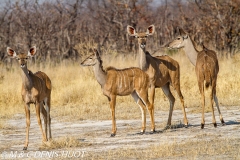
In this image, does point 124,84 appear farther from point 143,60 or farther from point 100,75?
point 143,60

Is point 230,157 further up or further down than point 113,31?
further down

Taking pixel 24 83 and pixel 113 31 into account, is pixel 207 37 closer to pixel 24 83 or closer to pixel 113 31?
pixel 113 31

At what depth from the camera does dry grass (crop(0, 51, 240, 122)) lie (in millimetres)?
13156

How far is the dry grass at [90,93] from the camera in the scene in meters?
13.2

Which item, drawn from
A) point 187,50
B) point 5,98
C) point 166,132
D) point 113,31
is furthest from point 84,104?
point 113,31

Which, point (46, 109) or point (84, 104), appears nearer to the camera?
point (46, 109)

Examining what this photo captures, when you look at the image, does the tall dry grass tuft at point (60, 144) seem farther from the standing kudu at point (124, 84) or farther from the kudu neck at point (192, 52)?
the kudu neck at point (192, 52)

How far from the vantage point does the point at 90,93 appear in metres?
15.1

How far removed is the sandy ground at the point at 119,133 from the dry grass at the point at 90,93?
2.24ft

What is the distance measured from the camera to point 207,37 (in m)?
22.3

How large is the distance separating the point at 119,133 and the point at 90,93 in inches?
199

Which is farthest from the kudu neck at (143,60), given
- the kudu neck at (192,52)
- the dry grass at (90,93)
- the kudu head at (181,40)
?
the dry grass at (90,93)

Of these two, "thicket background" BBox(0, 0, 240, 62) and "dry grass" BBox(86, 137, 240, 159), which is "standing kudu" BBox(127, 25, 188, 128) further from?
"thicket background" BBox(0, 0, 240, 62)

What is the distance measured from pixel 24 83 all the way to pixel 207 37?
14052 millimetres
